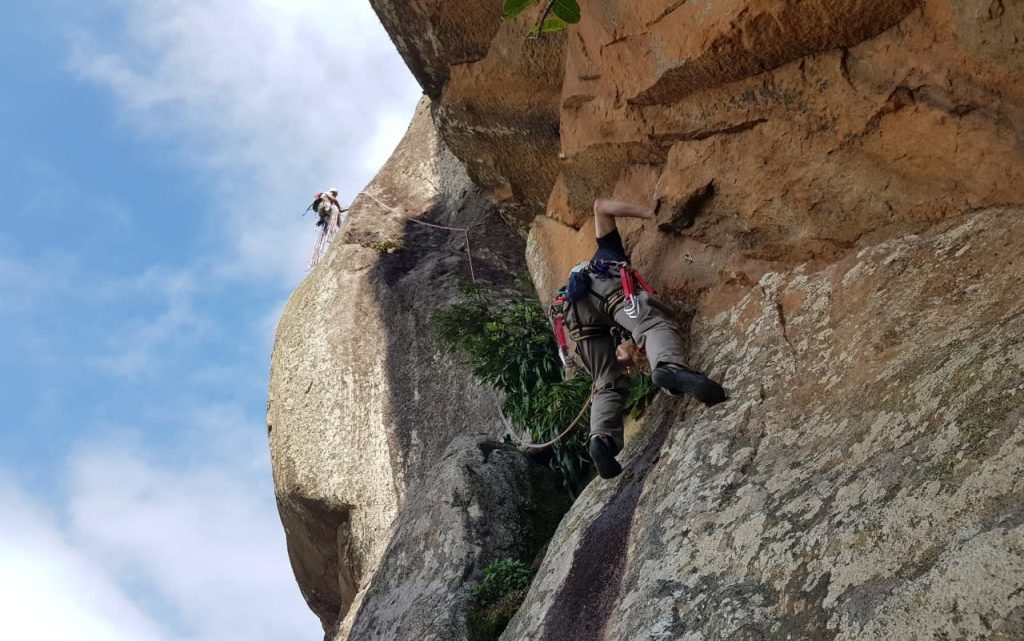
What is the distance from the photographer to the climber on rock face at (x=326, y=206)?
1780cm

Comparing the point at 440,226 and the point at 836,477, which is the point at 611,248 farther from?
the point at 440,226

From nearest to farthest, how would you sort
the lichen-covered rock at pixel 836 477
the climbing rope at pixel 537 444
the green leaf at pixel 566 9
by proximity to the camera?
the lichen-covered rock at pixel 836 477, the green leaf at pixel 566 9, the climbing rope at pixel 537 444

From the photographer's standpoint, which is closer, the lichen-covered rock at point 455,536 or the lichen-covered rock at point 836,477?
the lichen-covered rock at point 836,477

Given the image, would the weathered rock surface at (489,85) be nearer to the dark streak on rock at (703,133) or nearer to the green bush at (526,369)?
the green bush at (526,369)

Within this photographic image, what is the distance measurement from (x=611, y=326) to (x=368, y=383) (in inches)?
247

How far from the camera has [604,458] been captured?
6457mm

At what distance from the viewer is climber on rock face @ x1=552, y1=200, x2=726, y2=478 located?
6.34 metres

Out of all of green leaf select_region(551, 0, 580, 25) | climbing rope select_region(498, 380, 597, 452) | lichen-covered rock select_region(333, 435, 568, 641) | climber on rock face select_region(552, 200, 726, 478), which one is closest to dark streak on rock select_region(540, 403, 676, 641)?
climber on rock face select_region(552, 200, 726, 478)

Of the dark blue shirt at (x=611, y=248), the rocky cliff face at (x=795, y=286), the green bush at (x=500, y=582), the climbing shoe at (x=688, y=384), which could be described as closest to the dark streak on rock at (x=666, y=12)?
the rocky cliff face at (x=795, y=286)

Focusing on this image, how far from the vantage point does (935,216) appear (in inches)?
216

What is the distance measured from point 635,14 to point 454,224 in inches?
328

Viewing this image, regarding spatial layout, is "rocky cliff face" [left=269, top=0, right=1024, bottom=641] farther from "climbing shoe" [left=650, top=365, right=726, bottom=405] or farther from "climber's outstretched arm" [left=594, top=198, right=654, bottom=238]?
"climber's outstretched arm" [left=594, top=198, right=654, bottom=238]

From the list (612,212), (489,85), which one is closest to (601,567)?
(612,212)

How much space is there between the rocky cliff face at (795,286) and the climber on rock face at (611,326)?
0.23 m
